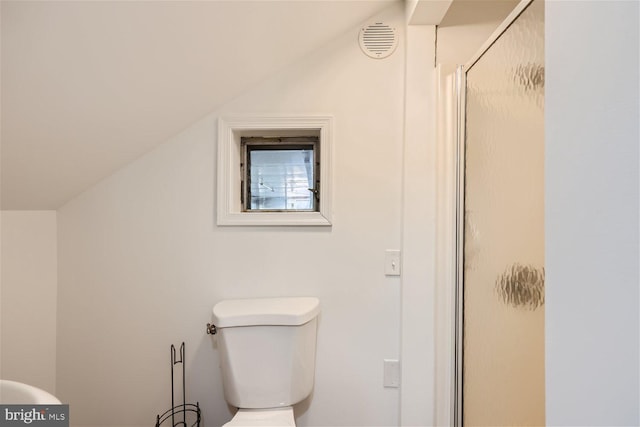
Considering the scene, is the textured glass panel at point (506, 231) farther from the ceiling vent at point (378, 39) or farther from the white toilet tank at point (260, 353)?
the white toilet tank at point (260, 353)

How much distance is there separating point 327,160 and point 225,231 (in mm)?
527

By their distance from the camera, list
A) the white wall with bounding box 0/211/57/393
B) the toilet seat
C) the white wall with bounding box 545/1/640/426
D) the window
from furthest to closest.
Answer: the window < the white wall with bounding box 0/211/57/393 < the toilet seat < the white wall with bounding box 545/1/640/426

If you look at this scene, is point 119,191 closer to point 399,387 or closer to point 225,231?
point 225,231

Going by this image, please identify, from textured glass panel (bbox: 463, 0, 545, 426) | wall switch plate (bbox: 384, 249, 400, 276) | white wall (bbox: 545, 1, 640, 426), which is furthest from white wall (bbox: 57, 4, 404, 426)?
white wall (bbox: 545, 1, 640, 426)

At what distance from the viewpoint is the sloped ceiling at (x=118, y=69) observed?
0.91 m

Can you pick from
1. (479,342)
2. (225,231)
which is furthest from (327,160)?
(479,342)

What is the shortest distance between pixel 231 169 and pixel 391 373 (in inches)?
43.0

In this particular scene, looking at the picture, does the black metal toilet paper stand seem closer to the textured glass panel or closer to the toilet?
the toilet

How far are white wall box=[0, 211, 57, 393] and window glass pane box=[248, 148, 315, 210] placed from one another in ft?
2.86

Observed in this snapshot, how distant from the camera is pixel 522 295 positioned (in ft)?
2.87

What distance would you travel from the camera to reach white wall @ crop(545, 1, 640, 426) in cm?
36

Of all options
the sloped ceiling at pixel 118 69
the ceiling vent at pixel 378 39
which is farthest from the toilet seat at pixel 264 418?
the ceiling vent at pixel 378 39

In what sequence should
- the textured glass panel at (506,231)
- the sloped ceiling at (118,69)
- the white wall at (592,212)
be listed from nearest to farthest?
the white wall at (592,212) → the textured glass panel at (506,231) → the sloped ceiling at (118,69)

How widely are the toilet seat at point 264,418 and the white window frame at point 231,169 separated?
0.71 meters
